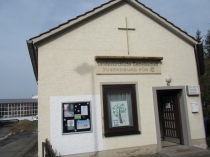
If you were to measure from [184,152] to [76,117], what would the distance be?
4.03 metres

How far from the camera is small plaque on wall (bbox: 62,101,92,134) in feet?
22.7

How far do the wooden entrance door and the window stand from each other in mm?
2061

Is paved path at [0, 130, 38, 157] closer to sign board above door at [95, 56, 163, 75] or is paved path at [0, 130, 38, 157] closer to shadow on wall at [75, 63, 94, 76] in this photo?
shadow on wall at [75, 63, 94, 76]

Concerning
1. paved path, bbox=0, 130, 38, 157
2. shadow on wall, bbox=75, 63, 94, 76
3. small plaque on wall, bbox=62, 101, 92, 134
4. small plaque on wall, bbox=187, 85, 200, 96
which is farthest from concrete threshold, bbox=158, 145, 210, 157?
paved path, bbox=0, 130, 38, 157

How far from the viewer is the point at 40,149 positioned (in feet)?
21.4

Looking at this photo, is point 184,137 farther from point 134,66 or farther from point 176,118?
point 134,66

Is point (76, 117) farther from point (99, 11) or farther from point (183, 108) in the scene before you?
point (183, 108)

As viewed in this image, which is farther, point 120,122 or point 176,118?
point 176,118

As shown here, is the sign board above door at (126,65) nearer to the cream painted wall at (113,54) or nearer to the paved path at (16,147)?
the cream painted wall at (113,54)

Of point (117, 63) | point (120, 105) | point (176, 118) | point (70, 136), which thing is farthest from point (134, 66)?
point (70, 136)

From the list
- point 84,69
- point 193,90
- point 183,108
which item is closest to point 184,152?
point 183,108

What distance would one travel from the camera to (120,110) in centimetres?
766

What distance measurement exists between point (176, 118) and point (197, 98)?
47.7 inches

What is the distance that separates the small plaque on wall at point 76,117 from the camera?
6.92m
